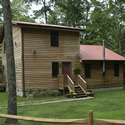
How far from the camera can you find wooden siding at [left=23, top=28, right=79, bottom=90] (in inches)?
599

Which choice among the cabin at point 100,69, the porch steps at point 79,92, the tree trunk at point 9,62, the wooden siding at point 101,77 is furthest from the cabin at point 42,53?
the tree trunk at point 9,62

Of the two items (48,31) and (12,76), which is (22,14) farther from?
(12,76)

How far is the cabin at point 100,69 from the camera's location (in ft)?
58.9

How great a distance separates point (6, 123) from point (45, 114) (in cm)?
231

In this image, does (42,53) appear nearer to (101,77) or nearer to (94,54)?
(94,54)

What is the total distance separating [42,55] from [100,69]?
6390mm

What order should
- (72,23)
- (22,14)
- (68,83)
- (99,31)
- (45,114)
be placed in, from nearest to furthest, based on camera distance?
(45,114)
(68,83)
(99,31)
(72,23)
(22,14)

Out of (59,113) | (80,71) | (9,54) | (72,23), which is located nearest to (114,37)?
(72,23)

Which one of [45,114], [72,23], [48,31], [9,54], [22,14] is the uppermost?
[22,14]

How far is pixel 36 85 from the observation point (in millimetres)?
15383

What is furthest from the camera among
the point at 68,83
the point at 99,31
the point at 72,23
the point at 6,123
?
the point at 72,23

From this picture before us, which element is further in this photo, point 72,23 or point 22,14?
point 22,14

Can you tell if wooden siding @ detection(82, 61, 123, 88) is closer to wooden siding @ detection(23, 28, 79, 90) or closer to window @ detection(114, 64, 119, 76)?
window @ detection(114, 64, 119, 76)

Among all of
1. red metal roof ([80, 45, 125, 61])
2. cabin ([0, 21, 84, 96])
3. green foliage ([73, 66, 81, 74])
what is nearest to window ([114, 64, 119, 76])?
red metal roof ([80, 45, 125, 61])
